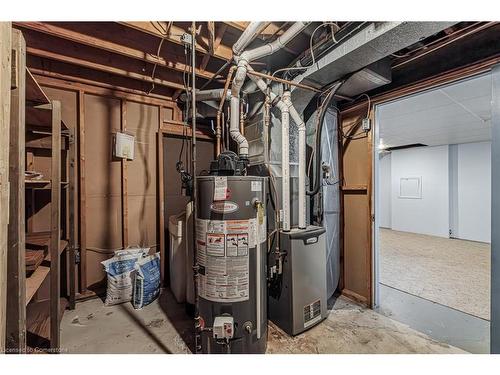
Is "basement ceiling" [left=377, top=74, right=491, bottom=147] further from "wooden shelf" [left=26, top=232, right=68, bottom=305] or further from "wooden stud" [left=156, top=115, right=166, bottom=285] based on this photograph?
"wooden shelf" [left=26, top=232, right=68, bottom=305]

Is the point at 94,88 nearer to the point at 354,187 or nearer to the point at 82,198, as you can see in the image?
the point at 82,198

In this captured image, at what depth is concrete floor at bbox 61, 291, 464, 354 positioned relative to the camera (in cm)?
172

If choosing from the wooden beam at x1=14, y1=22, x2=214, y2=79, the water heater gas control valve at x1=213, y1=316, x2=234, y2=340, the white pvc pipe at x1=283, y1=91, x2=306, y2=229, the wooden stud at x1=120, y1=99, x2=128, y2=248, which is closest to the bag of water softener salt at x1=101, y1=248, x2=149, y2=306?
the wooden stud at x1=120, y1=99, x2=128, y2=248

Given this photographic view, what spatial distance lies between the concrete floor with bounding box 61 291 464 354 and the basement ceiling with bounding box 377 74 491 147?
6.79 ft

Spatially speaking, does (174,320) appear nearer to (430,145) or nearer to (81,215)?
(81,215)

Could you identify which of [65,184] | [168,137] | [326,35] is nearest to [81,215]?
[65,184]

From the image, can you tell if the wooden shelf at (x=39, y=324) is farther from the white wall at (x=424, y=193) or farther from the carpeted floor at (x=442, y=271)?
the white wall at (x=424, y=193)

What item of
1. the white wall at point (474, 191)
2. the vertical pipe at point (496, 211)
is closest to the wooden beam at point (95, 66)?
the vertical pipe at point (496, 211)

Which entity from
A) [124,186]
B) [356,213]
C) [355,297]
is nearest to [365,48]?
[356,213]

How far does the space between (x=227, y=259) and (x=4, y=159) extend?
1257 mm

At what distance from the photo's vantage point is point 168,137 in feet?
9.73

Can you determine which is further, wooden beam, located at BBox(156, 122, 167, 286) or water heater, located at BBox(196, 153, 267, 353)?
wooden beam, located at BBox(156, 122, 167, 286)

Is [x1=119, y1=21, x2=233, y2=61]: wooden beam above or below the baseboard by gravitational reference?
above

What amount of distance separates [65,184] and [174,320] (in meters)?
1.70
